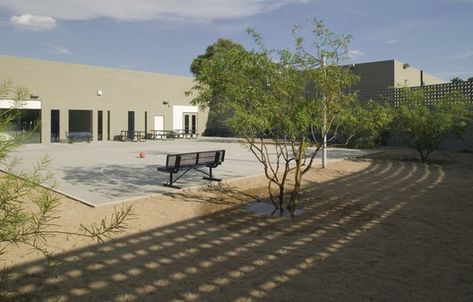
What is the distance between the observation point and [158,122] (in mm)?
34500

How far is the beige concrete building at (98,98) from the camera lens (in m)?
26.5

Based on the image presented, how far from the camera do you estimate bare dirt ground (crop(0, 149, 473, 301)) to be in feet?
14.7

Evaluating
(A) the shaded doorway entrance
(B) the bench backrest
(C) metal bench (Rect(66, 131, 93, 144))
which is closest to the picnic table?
(A) the shaded doorway entrance

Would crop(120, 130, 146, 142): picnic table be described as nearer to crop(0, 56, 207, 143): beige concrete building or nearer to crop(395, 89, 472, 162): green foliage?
crop(0, 56, 207, 143): beige concrete building

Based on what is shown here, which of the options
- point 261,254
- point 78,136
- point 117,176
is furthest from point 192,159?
point 78,136

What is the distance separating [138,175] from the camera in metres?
12.4

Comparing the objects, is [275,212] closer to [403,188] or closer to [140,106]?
[403,188]

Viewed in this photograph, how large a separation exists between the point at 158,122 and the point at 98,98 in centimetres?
578

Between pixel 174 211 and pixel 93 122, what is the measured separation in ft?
76.9

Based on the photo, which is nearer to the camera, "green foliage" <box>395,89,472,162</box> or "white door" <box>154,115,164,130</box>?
"green foliage" <box>395,89,472,162</box>

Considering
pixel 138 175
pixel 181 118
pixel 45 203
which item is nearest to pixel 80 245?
pixel 45 203

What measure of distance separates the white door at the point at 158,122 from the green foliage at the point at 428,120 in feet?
69.4

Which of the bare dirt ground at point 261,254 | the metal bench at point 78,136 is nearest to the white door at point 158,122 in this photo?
the metal bench at point 78,136

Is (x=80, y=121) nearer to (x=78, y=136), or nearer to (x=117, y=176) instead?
(x=78, y=136)
